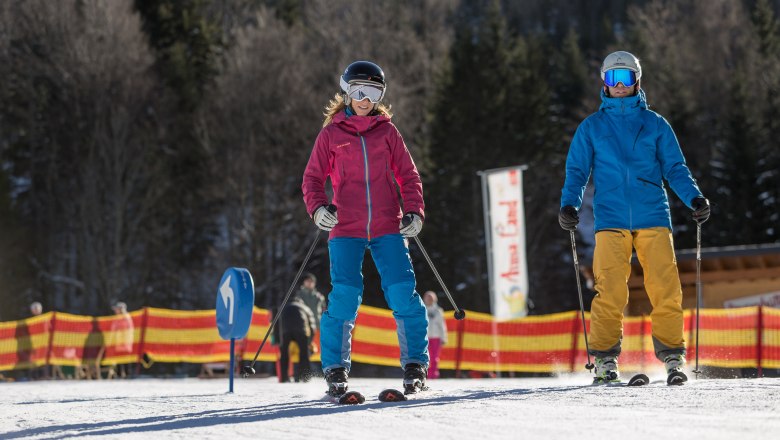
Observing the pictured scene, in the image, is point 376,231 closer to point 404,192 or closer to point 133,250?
point 404,192

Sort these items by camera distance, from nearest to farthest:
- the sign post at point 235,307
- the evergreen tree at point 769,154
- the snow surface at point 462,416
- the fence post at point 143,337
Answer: the snow surface at point 462,416, the sign post at point 235,307, the fence post at point 143,337, the evergreen tree at point 769,154

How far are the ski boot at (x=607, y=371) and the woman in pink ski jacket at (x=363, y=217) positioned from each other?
3.72ft

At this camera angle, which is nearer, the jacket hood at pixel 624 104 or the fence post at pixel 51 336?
the jacket hood at pixel 624 104

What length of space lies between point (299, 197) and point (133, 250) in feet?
18.6

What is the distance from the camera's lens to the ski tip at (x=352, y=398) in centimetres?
582

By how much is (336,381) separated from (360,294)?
1.62ft

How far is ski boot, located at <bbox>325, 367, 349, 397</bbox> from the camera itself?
6.30 meters

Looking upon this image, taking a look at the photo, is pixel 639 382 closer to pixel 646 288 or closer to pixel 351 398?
pixel 646 288

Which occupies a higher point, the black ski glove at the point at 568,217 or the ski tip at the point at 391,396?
the black ski glove at the point at 568,217

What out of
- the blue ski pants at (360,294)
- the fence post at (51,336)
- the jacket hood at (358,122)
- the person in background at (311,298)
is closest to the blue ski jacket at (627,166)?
the blue ski pants at (360,294)

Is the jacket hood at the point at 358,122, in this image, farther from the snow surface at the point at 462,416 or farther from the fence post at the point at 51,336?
the fence post at the point at 51,336

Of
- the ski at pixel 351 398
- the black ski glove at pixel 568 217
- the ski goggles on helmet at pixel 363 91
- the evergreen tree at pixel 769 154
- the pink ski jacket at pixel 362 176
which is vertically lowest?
the ski at pixel 351 398

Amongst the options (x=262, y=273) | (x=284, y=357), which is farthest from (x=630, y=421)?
(x=262, y=273)

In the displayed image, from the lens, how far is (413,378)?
6387 millimetres
